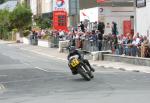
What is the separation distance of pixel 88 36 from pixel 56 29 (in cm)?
1430

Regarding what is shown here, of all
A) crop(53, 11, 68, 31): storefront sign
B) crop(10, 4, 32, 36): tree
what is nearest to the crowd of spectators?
crop(53, 11, 68, 31): storefront sign

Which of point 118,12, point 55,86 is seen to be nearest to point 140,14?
Answer: point 118,12

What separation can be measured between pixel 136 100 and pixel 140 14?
73.3 feet

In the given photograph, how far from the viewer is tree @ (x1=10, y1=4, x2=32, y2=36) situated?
80.8 meters

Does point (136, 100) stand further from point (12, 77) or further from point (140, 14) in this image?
point (140, 14)

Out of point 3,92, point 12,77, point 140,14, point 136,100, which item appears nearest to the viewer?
point 136,100

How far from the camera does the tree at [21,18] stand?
80750mm

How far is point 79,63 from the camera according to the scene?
2228cm

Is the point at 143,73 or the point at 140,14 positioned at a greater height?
the point at 140,14

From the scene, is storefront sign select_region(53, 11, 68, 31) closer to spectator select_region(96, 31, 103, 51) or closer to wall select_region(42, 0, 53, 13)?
spectator select_region(96, 31, 103, 51)

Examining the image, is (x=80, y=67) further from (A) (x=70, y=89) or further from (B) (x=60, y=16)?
(B) (x=60, y=16)

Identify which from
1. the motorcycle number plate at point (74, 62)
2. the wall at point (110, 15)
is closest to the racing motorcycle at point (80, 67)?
the motorcycle number plate at point (74, 62)

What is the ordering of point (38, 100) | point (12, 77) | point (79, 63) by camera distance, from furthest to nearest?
point (12, 77) < point (79, 63) < point (38, 100)

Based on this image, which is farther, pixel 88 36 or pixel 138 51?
pixel 88 36
